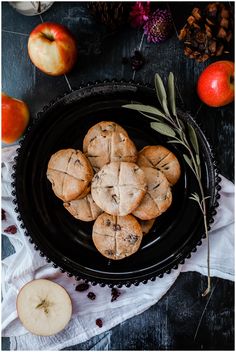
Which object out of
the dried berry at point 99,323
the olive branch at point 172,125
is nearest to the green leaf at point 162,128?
the olive branch at point 172,125

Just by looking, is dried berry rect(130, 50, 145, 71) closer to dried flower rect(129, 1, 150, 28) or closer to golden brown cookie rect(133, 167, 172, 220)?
dried flower rect(129, 1, 150, 28)

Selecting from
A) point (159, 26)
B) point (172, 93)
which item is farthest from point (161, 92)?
point (159, 26)

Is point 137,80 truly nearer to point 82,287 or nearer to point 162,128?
point 162,128

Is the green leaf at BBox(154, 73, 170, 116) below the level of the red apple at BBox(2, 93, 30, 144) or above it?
above

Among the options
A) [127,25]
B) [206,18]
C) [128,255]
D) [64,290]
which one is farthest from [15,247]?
[206,18]

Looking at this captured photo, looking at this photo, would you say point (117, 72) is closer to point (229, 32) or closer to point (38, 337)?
point (229, 32)

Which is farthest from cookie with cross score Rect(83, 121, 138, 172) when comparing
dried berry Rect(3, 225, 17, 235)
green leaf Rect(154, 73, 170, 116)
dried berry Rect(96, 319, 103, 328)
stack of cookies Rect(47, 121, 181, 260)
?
dried berry Rect(96, 319, 103, 328)
